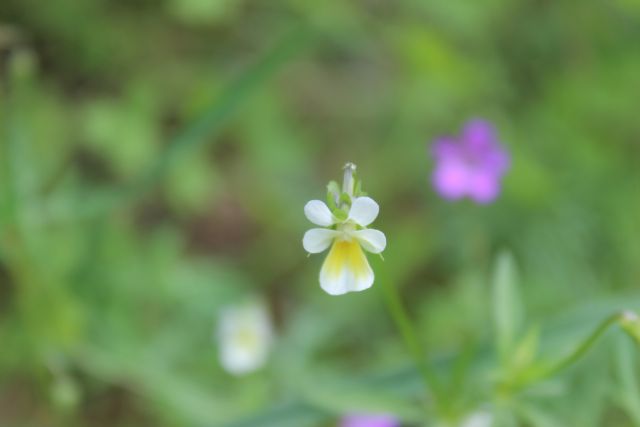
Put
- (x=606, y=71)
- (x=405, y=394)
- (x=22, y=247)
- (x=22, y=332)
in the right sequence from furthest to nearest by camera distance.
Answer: (x=606, y=71) < (x=22, y=332) < (x=22, y=247) < (x=405, y=394)

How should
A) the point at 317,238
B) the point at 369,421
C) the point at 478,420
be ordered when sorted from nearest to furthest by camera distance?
the point at 317,238, the point at 478,420, the point at 369,421

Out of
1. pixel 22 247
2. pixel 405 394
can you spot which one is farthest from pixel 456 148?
pixel 22 247

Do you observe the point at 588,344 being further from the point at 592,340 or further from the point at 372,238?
the point at 372,238

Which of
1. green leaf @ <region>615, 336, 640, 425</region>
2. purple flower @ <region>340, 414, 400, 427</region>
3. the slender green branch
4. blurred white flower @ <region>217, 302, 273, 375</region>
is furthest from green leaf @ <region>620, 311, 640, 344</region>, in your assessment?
blurred white flower @ <region>217, 302, 273, 375</region>

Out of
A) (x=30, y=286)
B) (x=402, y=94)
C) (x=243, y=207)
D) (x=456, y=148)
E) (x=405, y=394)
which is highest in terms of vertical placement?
(x=402, y=94)

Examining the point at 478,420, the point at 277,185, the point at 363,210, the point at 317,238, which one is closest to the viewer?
the point at 363,210

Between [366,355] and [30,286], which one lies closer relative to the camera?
[30,286]

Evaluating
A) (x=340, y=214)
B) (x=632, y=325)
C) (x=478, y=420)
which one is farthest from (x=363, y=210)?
(x=478, y=420)

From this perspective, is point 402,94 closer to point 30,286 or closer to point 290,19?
point 290,19
